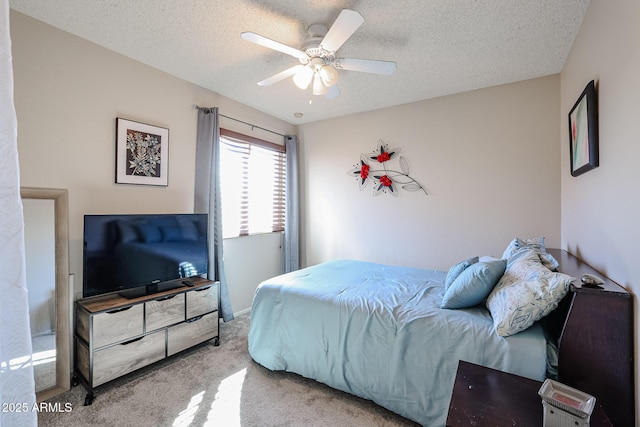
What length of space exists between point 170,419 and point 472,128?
3.70 meters

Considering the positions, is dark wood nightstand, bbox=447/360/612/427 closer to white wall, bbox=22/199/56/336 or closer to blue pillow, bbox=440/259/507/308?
blue pillow, bbox=440/259/507/308

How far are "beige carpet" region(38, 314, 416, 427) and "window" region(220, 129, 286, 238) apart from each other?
5.10 ft

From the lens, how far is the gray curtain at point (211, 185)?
3.06 meters

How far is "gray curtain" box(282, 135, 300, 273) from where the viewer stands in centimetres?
416

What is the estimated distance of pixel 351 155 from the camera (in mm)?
3951

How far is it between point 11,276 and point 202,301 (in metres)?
2.43

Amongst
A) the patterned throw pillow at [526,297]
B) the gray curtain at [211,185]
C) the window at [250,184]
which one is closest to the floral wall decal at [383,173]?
the window at [250,184]

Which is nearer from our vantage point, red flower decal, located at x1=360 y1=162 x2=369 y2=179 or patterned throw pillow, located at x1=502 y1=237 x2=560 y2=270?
patterned throw pillow, located at x1=502 y1=237 x2=560 y2=270

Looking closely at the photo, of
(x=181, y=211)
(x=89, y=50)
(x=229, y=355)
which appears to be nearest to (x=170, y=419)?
(x=229, y=355)

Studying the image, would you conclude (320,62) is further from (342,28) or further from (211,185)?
(211,185)

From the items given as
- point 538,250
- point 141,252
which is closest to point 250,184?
point 141,252

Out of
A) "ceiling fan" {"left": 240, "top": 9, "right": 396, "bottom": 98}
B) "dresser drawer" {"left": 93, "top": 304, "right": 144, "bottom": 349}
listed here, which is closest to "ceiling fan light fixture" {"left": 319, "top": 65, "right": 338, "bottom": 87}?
"ceiling fan" {"left": 240, "top": 9, "right": 396, "bottom": 98}

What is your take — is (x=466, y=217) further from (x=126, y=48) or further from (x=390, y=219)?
(x=126, y=48)

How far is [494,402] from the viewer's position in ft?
3.66
